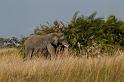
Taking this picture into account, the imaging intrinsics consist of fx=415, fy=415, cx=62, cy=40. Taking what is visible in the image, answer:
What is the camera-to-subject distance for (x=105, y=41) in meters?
14.6

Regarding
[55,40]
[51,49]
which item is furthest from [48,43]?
[51,49]

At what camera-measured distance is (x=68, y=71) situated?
8211 mm

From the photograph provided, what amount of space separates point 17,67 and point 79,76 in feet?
5.04

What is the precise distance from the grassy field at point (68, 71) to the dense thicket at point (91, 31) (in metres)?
5.09

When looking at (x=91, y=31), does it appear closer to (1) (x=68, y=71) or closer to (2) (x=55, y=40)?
(2) (x=55, y=40)

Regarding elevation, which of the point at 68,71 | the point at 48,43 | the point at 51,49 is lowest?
the point at 68,71

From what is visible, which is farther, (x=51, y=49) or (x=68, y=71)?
(x=51, y=49)

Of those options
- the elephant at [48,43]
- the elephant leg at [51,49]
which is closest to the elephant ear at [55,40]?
the elephant at [48,43]

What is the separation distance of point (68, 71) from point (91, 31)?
22.2 ft

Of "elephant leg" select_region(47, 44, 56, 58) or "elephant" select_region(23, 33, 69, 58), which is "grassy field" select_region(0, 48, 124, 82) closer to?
"elephant leg" select_region(47, 44, 56, 58)

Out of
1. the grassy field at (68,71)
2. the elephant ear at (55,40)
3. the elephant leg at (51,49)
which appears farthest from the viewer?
the elephant ear at (55,40)

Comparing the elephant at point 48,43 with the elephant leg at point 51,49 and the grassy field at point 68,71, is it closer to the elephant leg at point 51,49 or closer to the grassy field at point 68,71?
Answer: the elephant leg at point 51,49

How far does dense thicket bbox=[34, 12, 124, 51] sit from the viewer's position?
1448 centimetres

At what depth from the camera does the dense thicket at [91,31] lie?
14477 mm
